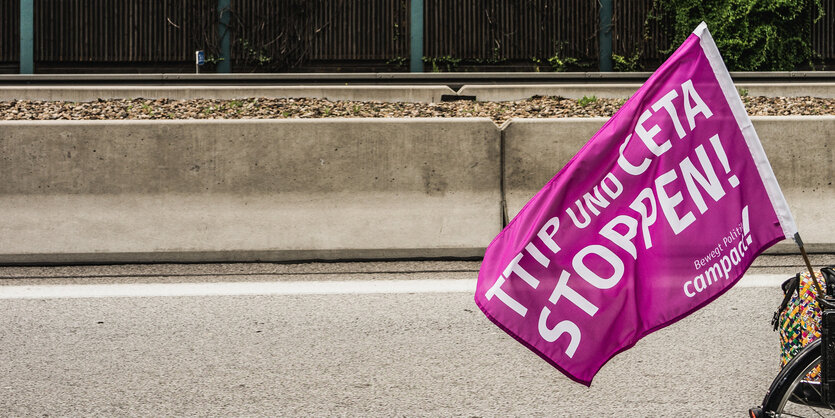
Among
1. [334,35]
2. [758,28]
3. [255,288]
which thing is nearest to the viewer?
[255,288]

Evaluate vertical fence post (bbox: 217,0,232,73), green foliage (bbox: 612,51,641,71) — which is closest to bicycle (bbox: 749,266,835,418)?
green foliage (bbox: 612,51,641,71)

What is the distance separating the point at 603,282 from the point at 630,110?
1.70 feet

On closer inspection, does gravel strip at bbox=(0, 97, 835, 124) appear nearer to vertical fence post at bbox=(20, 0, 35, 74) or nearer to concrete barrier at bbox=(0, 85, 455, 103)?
concrete barrier at bbox=(0, 85, 455, 103)

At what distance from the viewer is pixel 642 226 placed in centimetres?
292

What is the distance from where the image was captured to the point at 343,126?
7777mm

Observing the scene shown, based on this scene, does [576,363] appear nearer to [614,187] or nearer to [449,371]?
[614,187]

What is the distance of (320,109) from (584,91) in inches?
141

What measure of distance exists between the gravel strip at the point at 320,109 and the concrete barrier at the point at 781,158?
2.64 metres

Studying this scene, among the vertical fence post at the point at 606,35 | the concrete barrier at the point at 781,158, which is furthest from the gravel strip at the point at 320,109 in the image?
the vertical fence post at the point at 606,35

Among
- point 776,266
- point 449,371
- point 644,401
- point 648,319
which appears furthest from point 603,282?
point 776,266

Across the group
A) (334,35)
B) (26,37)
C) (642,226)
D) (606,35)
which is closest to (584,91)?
(642,226)

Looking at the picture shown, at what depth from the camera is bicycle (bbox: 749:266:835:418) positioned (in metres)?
2.94

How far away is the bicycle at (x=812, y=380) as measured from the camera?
116 inches

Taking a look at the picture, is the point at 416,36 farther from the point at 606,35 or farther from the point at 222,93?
the point at 222,93
